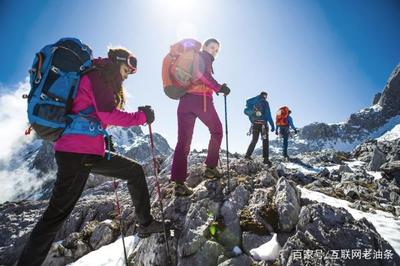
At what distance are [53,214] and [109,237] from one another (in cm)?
469

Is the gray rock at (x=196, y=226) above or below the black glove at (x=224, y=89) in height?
below

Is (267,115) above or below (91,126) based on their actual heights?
above

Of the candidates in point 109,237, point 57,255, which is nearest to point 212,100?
point 109,237

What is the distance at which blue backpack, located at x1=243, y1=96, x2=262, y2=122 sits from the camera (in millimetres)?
13758

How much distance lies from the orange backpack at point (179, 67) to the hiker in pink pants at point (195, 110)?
0.58 ft

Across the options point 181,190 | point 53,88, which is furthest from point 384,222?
point 53,88

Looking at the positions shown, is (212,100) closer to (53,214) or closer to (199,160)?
(53,214)

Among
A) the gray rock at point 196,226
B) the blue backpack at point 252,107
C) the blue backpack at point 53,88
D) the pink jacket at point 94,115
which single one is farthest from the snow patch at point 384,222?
the blue backpack at point 252,107

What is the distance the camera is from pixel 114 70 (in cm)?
454

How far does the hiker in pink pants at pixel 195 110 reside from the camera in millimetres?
6703

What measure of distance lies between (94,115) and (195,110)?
2982 millimetres

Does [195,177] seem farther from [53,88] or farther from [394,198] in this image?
[394,198]

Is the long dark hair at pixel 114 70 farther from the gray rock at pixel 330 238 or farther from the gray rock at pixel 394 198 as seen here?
the gray rock at pixel 394 198

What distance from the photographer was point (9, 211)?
791 inches
